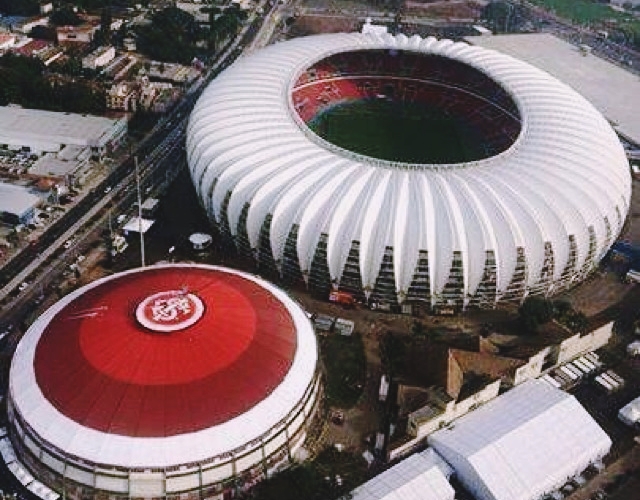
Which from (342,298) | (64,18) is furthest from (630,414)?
(64,18)

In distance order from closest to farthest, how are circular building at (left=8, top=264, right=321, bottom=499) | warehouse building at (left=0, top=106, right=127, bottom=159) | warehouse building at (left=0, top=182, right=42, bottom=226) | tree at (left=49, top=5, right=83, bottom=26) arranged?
circular building at (left=8, top=264, right=321, bottom=499) < warehouse building at (left=0, top=182, right=42, bottom=226) < warehouse building at (left=0, top=106, right=127, bottom=159) < tree at (left=49, top=5, right=83, bottom=26)

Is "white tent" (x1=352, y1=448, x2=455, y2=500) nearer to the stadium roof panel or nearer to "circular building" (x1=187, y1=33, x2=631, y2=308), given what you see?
"circular building" (x1=187, y1=33, x2=631, y2=308)

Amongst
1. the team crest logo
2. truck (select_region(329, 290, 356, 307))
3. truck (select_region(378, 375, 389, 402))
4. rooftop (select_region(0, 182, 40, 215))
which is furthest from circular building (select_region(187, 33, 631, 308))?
rooftop (select_region(0, 182, 40, 215))

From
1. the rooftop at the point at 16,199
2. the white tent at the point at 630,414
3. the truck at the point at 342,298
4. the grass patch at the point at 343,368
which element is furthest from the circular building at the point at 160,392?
the rooftop at the point at 16,199

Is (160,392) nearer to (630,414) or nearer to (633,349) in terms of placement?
(630,414)

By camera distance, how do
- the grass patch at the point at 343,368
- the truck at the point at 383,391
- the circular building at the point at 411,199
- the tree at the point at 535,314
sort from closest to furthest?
1. the truck at the point at 383,391
2. the grass patch at the point at 343,368
3. the tree at the point at 535,314
4. the circular building at the point at 411,199

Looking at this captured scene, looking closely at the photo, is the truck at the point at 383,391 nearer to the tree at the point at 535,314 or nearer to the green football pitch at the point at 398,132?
the tree at the point at 535,314
